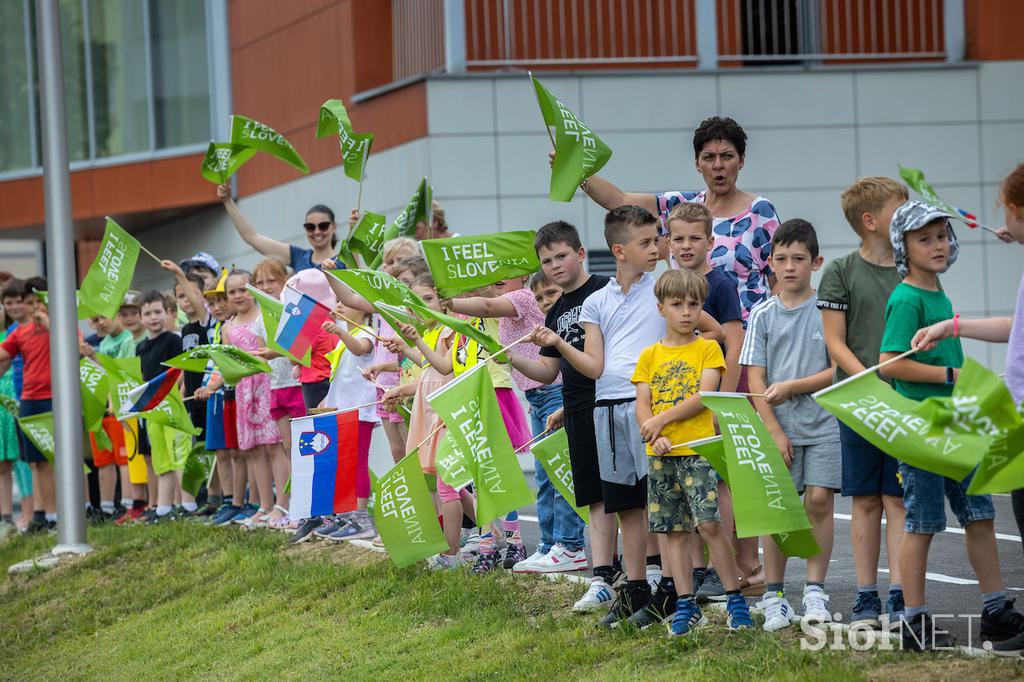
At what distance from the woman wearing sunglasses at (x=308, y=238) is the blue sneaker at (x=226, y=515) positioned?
1.95 meters

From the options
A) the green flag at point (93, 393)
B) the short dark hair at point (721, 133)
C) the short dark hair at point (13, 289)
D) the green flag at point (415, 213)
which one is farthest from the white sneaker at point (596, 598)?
the short dark hair at point (13, 289)

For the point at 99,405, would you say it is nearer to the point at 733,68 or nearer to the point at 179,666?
the point at 179,666

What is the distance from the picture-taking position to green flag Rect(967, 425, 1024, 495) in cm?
483

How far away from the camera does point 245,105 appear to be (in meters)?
21.2

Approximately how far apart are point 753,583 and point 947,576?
1052mm

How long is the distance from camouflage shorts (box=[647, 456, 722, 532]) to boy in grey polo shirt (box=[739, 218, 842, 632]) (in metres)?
0.34

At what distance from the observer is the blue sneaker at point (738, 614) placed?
20.0ft

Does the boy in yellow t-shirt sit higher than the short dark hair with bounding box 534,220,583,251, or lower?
lower

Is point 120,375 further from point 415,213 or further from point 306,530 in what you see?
point 415,213

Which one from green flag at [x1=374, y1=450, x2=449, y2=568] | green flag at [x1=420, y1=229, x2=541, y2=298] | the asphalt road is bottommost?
the asphalt road

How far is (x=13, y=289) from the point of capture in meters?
13.4

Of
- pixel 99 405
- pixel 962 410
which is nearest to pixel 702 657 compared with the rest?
pixel 962 410

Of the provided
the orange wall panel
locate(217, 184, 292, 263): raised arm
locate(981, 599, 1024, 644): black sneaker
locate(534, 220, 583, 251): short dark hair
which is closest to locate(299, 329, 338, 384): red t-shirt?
locate(217, 184, 292, 263): raised arm

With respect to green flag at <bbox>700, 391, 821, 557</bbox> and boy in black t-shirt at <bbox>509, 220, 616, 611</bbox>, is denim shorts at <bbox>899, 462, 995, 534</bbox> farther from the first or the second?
boy in black t-shirt at <bbox>509, 220, 616, 611</bbox>
